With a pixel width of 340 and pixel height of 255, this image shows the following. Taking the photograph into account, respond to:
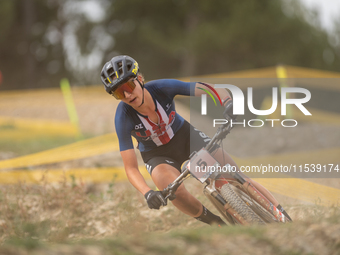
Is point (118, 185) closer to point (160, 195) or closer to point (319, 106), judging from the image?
point (160, 195)

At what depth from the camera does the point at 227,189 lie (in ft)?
11.4

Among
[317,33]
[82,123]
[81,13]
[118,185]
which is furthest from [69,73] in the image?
A: [118,185]

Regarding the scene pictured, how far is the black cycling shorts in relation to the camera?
4.03 metres

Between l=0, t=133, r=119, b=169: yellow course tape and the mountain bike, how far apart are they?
373 cm

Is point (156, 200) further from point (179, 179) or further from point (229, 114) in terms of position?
point (229, 114)

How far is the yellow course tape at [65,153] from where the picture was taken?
646 cm

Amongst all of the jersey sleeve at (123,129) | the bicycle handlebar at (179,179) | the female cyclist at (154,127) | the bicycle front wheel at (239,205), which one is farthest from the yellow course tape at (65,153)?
the bicycle front wheel at (239,205)

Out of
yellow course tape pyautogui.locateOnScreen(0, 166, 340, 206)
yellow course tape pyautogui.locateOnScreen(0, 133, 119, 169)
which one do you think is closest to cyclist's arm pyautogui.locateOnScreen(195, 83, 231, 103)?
yellow course tape pyautogui.locateOnScreen(0, 166, 340, 206)

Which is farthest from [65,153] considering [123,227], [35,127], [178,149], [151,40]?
[151,40]

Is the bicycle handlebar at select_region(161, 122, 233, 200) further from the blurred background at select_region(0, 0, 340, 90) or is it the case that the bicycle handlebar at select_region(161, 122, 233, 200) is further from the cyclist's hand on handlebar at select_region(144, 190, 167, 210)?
the blurred background at select_region(0, 0, 340, 90)

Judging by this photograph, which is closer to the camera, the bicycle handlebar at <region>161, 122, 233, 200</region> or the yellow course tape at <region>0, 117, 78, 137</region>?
the bicycle handlebar at <region>161, 122, 233, 200</region>

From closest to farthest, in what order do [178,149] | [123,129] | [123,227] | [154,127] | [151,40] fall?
[123,129], [154,127], [178,149], [123,227], [151,40]

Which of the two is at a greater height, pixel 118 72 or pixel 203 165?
pixel 118 72

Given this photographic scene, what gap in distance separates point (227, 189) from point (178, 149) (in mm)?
861
